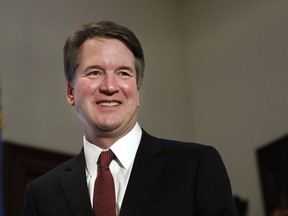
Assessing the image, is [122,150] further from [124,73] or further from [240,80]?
[240,80]

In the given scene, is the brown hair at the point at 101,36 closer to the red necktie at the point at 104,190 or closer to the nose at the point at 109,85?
the nose at the point at 109,85

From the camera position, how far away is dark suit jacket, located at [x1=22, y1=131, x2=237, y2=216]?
5.55 ft

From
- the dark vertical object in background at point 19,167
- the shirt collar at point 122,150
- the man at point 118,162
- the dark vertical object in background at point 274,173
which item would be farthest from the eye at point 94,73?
the dark vertical object in background at point 274,173

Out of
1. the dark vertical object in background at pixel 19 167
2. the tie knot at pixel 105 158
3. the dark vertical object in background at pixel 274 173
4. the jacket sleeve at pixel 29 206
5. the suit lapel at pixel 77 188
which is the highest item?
the tie knot at pixel 105 158

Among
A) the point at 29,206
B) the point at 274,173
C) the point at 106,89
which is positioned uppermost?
the point at 106,89

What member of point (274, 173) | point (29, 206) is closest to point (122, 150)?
point (29, 206)

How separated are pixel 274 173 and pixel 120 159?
398cm

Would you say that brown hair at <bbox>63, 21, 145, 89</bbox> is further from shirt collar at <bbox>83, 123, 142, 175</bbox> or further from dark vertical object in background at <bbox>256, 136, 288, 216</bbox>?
dark vertical object in background at <bbox>256, 136, 288, 216</bbox>

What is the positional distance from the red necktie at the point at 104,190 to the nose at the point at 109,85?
0.62 feet

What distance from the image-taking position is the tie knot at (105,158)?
1851mm

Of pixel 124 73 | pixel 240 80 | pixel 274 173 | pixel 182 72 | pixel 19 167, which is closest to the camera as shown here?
pixel 124 73

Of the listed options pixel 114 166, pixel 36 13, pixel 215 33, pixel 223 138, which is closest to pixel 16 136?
pixel 36 13

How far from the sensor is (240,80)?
632 cm

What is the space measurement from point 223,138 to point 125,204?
4.78 meters
